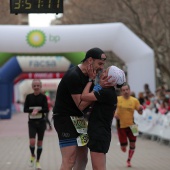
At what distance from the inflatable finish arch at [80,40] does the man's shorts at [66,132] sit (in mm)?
14354

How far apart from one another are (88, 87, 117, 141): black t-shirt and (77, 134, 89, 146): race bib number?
0.24ft

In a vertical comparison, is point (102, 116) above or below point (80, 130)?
above

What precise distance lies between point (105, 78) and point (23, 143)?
1110 cm

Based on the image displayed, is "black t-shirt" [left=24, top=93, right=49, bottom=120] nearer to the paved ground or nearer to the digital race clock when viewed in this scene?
the paved ground

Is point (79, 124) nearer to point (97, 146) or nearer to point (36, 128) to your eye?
point (97, 146)

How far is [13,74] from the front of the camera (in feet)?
97.7

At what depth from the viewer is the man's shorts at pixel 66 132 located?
6.28m

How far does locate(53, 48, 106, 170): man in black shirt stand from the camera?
6.23 meters

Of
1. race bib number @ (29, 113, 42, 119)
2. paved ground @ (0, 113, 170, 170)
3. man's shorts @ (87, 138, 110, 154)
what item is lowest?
paved ground @ (0, 113, 170, 170)

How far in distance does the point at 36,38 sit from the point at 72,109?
14.8 meters

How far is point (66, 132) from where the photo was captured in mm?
6309

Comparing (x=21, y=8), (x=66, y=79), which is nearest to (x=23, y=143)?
(x=21, y=8)

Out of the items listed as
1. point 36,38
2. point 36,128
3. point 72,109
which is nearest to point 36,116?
point 36,128

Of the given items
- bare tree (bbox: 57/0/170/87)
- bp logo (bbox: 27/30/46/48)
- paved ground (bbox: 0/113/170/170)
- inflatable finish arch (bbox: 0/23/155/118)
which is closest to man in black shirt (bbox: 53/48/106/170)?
paved ground (bbox: 0/113/170/170)
